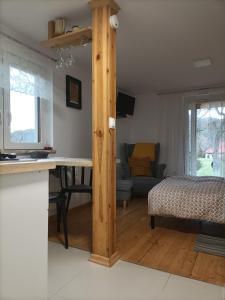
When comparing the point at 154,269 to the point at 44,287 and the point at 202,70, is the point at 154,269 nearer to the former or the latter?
the point at 44,287

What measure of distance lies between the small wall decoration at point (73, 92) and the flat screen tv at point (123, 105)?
1.22 m

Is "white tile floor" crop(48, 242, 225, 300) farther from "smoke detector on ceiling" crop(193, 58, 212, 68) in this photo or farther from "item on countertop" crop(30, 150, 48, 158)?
"smoke detector on ceiling" crop(193, 58, 212, 68)

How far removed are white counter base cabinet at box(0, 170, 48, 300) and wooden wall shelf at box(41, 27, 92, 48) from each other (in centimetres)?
153

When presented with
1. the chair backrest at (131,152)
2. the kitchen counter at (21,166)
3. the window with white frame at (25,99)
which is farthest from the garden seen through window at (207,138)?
the kitchen counter at (21,166)

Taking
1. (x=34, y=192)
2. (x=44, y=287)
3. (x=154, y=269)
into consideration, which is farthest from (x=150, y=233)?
(x=34, y=192)

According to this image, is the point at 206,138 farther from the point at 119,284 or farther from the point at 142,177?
the point at 119,284

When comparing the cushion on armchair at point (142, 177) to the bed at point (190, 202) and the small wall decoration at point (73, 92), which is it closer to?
the bed at point (190, 202)

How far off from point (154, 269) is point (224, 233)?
3.96ft

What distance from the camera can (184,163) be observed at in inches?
189

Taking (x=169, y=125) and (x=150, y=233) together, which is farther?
(x=169, y=125)

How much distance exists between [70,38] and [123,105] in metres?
2.70

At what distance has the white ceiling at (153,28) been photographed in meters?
2.05

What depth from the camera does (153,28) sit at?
2424 mm

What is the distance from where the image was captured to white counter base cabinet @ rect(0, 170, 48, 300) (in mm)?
907
